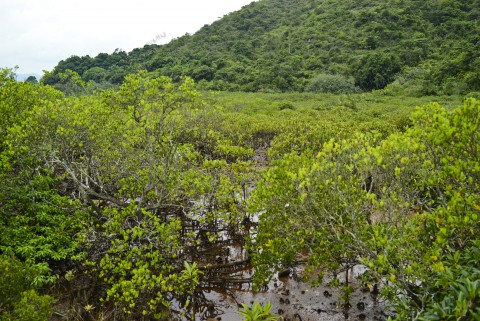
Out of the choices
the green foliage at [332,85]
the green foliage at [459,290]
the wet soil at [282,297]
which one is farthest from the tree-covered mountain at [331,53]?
the green foliage at [459,290]

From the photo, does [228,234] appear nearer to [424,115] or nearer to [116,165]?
[116,165]

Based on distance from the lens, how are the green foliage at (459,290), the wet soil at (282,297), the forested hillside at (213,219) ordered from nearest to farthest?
1. the green foliage at (459,290)
2. the forested hillside at (213,219)
3. the wet soil at (282,297)

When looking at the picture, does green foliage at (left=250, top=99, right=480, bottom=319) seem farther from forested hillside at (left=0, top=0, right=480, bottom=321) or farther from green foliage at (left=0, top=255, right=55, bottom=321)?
green foliage at (left=0, top=255, right=55, bottom=321)

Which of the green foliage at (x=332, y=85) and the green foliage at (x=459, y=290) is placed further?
the green foliage at (x=332, y=85)

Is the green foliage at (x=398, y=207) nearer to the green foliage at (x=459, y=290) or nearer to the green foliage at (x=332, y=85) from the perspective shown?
the green foliage at (x=459, y=290)

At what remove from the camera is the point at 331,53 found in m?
77.2

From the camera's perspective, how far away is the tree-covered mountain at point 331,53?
56.6 meters

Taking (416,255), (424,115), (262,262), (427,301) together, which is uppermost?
(424,115)

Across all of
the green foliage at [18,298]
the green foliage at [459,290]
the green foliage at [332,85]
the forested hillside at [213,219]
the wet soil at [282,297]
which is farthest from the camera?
the green foliage at [332,85]

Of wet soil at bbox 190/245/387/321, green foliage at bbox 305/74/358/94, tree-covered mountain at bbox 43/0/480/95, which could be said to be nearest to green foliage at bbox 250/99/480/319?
wet soil at bbox 190/245/387/321

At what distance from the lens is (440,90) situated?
4394 centimetres

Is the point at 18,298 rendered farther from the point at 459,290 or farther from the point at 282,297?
the point at 459,290

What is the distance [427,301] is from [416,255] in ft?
2.77

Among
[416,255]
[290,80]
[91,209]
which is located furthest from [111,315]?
[290,80]
